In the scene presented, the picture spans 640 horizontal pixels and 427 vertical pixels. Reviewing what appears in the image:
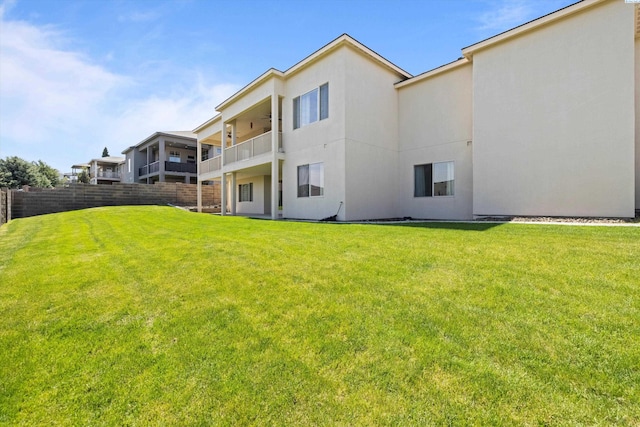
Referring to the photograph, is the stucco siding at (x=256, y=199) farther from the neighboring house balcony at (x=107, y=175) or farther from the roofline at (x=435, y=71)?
the neighboring house balcony at (x=107, y=175)

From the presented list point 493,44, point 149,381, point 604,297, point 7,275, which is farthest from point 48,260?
point 493,44

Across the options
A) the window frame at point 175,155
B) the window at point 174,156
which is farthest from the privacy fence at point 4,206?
the window frame at point 175,155

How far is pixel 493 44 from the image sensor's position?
427 inches

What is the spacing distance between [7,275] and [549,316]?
7.40 meters

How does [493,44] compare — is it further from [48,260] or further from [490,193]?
[48,260]

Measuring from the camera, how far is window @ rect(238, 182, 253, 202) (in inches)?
830

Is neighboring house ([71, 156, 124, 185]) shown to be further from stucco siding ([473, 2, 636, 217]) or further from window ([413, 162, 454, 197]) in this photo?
stucco siding ([473, 2, 636, 217])

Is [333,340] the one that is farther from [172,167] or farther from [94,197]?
[172,167]

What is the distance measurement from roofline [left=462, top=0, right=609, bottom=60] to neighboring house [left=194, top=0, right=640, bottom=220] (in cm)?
5

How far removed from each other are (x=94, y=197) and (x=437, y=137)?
2236 centimetres

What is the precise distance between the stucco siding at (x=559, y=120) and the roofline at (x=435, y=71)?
727mm

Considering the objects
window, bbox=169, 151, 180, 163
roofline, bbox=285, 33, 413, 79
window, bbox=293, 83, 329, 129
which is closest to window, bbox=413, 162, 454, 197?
roofline, bbox=285, 33, 413, 79

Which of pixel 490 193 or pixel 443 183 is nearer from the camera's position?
pixel 490 193

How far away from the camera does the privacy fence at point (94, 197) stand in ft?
60.1
